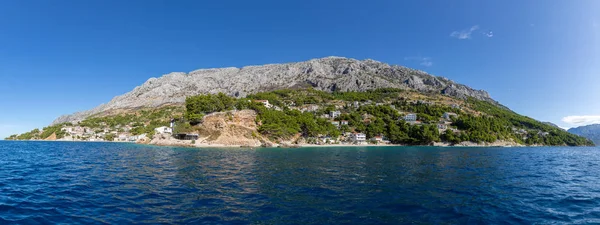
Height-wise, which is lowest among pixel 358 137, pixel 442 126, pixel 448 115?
pixel 358 137

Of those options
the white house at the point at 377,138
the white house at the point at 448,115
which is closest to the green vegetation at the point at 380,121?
the white house at the point at 377,138

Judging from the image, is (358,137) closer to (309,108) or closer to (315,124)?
(315,124)

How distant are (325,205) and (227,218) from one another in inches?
190

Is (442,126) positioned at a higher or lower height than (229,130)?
higher

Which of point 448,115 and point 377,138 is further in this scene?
point 448,115

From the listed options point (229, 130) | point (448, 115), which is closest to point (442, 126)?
point (448, 115)

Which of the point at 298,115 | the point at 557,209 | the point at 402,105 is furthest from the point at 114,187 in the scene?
the point at 402,105

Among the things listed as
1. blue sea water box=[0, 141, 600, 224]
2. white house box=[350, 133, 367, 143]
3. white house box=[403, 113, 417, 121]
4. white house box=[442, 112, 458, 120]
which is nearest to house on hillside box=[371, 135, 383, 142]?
white house box=[350, 133, 367, 143]

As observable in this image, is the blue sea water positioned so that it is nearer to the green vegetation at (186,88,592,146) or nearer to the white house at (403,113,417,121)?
the green vegetation at (186,88,592,146)

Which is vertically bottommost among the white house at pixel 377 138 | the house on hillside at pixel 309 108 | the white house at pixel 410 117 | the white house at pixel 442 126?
the white house at pixel 377 138

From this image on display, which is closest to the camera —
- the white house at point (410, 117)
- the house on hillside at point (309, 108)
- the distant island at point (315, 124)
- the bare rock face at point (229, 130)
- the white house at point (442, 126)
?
the bare rock face at point (229, 130)

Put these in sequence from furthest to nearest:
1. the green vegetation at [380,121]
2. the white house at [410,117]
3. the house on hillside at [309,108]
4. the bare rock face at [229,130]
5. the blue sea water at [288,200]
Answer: the house on hillside at [309,108] → the white house at [410,117] → the green vegetation at [380,121] → the bare rock face at [229,130] → the blue sea water at [288,200]

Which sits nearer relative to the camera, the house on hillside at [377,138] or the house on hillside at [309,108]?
the house on hillside at [377,138]

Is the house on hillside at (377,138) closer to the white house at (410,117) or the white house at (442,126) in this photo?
the white house at (410,117)
